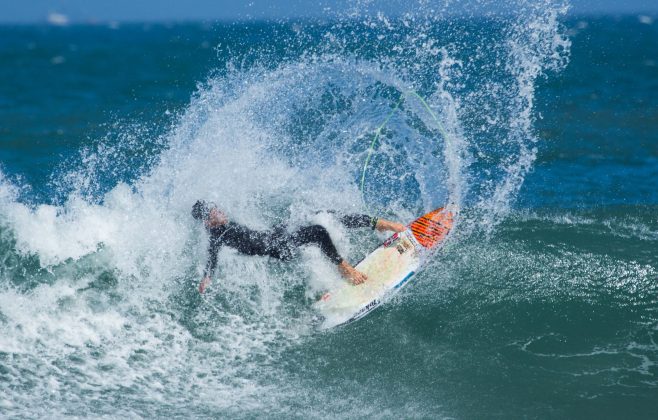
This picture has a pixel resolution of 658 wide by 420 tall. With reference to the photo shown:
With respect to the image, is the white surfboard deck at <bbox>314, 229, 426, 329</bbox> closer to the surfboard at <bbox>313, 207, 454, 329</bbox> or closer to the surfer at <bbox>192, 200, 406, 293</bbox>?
the surfboard at <bbox>313, 207, 454, 329</bbox>

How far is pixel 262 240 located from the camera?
8.56 metres

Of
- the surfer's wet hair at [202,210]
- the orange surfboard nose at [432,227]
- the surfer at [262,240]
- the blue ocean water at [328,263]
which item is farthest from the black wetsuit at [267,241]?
the orange surfboard nose at [432,227]

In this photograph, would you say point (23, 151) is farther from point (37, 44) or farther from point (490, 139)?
point (37, 44)

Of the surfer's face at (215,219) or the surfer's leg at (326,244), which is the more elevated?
the surfer's face at (215,219)

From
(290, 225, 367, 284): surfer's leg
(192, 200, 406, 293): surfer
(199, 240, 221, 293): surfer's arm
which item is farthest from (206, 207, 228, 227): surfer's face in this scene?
(290, 225, 367, 284): surfer's leg

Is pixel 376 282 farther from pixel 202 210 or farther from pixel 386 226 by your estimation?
pixel 202 210

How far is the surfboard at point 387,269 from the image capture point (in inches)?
322

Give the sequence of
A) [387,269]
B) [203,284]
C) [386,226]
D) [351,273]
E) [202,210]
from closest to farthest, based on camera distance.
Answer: [203,284], [351,273], [202,210], [387,269], [386,226]

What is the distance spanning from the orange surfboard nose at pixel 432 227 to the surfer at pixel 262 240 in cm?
129

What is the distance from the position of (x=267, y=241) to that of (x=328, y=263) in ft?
2.91

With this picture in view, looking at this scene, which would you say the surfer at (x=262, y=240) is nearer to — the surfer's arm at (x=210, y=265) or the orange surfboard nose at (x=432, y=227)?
the surfer's arm at (x=210, y=265)

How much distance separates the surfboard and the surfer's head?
5.51ft

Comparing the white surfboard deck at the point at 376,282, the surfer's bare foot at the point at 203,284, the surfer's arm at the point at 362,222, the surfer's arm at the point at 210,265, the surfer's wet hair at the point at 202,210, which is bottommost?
the white surfboard deck at the point at 376,282

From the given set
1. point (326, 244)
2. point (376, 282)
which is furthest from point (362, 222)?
point (376, 282)
